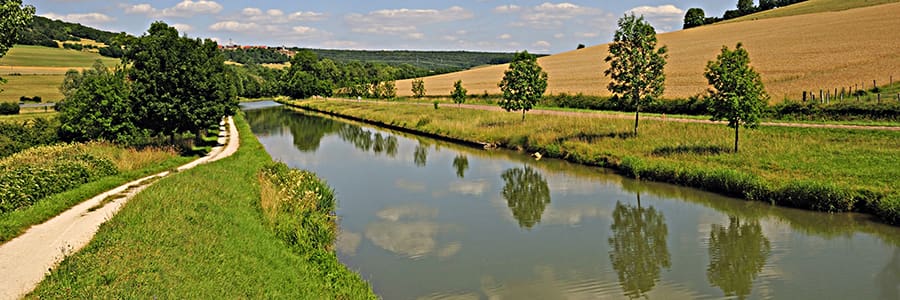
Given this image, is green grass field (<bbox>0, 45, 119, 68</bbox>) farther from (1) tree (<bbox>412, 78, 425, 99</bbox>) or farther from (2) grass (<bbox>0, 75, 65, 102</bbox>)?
(1) tree (<bbox>412, 78, 425, 99</bbox>)

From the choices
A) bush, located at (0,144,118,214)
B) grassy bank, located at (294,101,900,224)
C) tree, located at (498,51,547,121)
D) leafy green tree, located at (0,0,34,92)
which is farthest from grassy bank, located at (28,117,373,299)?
tree, located at (498,51,547,121)

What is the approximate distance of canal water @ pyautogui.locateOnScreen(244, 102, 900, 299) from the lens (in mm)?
12523

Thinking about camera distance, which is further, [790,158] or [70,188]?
[790,158]

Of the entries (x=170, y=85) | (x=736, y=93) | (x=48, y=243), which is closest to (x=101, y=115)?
(x=170, y=85)

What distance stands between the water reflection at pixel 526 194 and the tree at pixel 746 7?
4641 inches

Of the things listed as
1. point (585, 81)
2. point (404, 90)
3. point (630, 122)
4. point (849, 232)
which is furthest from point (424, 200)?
point (404, 90)

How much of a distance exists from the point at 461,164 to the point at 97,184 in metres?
17.5

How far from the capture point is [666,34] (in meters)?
100

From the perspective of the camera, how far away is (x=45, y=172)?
17219mm

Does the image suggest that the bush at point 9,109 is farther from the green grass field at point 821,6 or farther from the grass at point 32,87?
the green grass field at point 821,6

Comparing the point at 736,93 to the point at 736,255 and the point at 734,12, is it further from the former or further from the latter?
the point at 734,12

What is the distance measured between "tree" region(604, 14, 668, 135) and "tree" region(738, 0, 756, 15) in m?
112

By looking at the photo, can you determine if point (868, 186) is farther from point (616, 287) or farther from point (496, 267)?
point (496, 267)

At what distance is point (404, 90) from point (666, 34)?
47358mm
